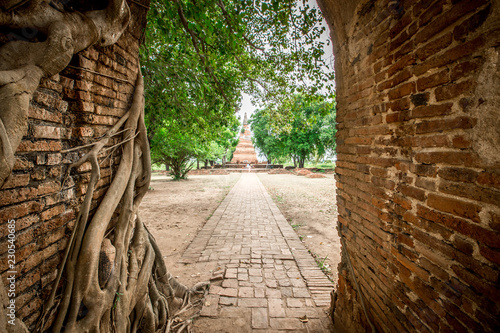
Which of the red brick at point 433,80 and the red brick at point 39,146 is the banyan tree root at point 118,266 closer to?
the red brick at point 39,146

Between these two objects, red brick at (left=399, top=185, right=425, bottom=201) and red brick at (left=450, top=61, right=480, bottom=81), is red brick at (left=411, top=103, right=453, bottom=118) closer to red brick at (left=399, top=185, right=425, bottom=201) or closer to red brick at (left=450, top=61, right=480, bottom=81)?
red brick at (left=450, top=61, right=480, bottom=81)

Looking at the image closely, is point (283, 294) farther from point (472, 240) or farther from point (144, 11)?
point (144, 11)

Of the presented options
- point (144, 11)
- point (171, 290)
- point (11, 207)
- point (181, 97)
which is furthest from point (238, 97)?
point (11, 207)

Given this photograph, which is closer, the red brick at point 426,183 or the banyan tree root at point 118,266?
the red brick at point 426,183

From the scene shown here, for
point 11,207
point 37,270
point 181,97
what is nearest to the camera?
point 11,207

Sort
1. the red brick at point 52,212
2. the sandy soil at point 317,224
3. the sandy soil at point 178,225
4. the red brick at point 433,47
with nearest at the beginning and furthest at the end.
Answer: the red brick at point 433,47 → the red brick at point 52,212 → the sandy soil at point 178,225 → the sandy soil at point 317,224

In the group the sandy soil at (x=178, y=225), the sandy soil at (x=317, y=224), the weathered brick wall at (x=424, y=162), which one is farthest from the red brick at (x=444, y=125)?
the sandy soil at (x=178, y=225)

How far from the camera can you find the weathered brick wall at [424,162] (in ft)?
2.99

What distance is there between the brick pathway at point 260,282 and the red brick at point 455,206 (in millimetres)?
1986

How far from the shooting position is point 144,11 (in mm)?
2312

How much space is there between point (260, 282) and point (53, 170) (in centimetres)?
284

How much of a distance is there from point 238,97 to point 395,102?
3.90m

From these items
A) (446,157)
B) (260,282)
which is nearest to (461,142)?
(446,157)

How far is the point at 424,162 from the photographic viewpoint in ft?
4.05
